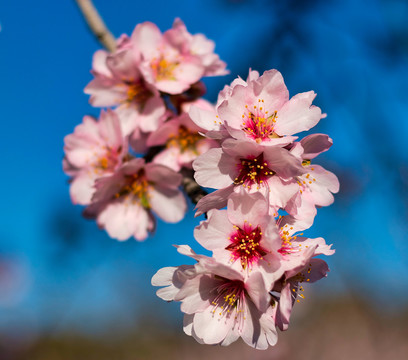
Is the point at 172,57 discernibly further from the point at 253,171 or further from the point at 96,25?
the point at 253,171

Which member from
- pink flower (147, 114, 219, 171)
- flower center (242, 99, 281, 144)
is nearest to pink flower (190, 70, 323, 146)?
flower center (242, 99, 281, 144)

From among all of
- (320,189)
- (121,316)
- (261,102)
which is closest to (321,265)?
(320,189)

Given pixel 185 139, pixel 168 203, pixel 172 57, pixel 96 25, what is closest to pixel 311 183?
pixel 185 139

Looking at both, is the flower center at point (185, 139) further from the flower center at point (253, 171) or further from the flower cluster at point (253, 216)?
the flower center at point (253, 171)

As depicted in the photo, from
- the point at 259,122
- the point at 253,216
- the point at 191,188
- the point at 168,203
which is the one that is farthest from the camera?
the point at 168,203

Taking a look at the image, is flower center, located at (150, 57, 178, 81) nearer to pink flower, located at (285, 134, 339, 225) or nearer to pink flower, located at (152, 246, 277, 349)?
pink flower, located at (285, 134, 339, 225)

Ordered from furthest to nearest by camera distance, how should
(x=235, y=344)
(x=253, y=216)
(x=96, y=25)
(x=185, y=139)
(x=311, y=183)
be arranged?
(x=235, y=344)
(x=96, y=25)
(x=185, y=139)
(x=311, y=183)
(x=253, y=216)

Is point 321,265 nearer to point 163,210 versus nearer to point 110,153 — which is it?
point 163,210
